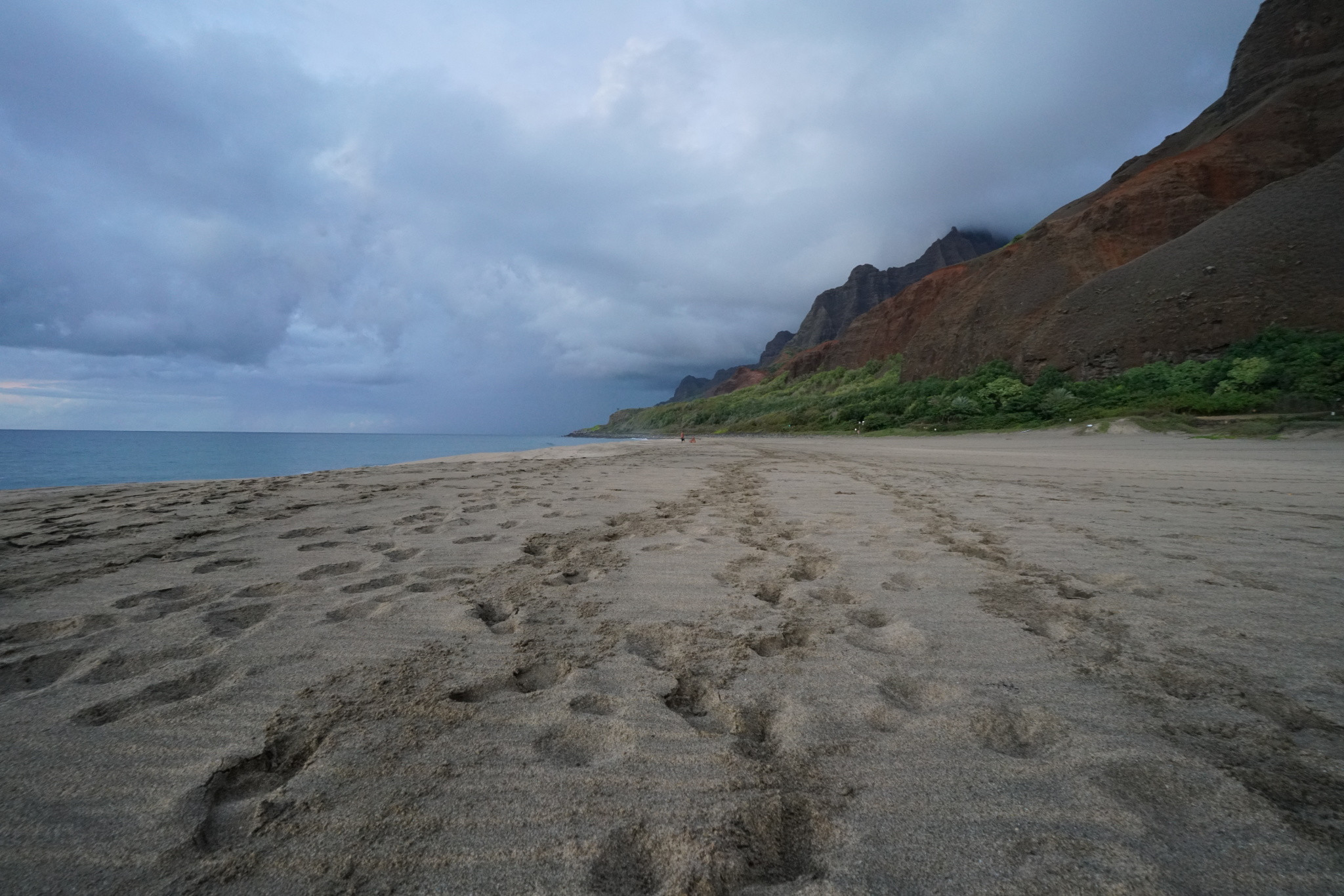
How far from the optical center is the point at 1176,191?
96.6 feet

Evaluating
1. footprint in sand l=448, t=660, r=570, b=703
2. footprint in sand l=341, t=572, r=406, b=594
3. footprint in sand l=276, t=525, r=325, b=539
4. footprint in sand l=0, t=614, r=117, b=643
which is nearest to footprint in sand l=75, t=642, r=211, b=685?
footprint in sand l=0, t=614, r=117, b=643

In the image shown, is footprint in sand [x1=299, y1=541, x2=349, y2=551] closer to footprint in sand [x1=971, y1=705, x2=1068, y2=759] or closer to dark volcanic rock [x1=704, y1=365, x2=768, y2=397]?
footprint in sand [x1=971, y1=705, x2=1068, y2=759]

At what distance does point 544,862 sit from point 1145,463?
1132 centimetres

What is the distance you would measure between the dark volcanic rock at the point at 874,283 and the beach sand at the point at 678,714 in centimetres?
10593

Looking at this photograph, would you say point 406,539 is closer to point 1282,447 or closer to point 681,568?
point 681,568

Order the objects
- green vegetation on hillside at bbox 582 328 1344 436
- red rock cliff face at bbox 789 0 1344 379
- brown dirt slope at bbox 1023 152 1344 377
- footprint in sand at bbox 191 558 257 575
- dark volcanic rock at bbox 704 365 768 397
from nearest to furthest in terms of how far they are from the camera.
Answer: footprint in sand at bbox 191 558 257 575
green vegetation on hillside at bbox 582 328 1344 436
brown dirt slope at bbox 1023 152 1344 377
red rock cliff face at bbox 789 0 1344 379
dark volcanic rock at bbox 704 365 768 397

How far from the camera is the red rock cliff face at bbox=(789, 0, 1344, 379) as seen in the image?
90.3 ft

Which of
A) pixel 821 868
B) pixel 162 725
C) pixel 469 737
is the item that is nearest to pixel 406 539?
pixel 162 725

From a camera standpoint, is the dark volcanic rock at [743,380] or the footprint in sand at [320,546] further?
the dark volcanic rock at [743,380]

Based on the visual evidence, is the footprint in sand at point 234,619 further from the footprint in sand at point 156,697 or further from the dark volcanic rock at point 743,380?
the dark volcanic rock at point 743,380

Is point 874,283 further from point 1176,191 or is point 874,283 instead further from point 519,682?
point 519,682

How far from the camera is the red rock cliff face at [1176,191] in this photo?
2753 centimetres

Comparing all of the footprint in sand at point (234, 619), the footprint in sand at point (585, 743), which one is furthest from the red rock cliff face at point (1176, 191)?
the footprint in sand at point (234, 619)

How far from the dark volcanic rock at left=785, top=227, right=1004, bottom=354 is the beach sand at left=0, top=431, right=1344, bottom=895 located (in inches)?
4171
